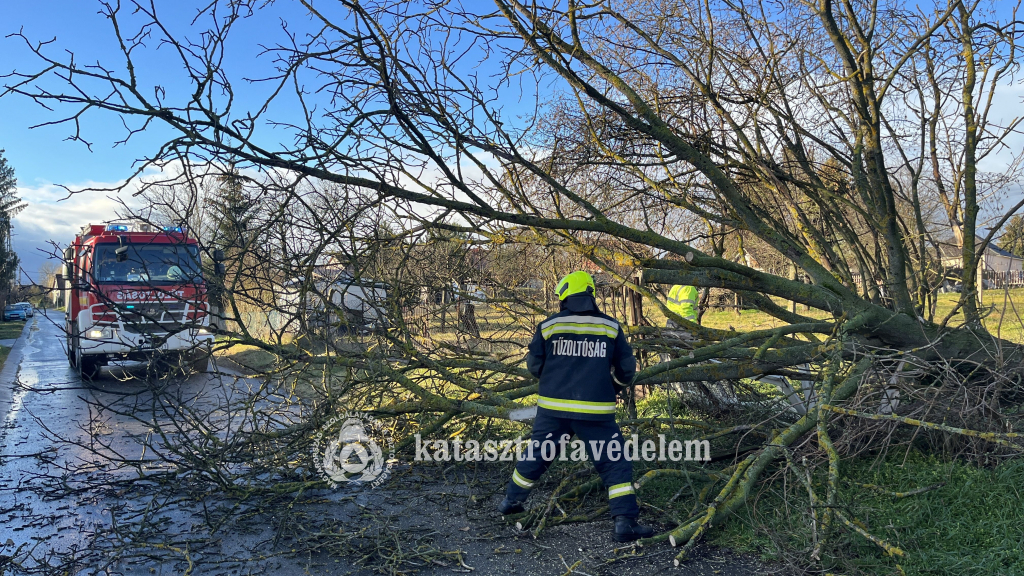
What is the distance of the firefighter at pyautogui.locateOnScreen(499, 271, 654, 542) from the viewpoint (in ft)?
13.4

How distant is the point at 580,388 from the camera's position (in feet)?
13.6

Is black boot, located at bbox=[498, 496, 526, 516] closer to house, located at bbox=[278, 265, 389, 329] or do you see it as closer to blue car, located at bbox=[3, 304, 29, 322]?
house, located at bbox=[278, 265, 389, 329]

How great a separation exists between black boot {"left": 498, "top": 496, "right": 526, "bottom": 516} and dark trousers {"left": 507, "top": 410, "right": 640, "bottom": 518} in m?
0.03

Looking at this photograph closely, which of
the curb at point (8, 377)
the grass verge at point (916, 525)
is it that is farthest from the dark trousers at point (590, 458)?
the curb at point (8, 377)

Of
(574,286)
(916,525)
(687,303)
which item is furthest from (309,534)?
(687,303)

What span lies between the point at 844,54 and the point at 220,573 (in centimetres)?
575

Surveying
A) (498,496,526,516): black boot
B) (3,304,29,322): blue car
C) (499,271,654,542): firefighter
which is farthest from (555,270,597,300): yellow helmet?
(3,304,29,322): blue car

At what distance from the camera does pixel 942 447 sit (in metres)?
4.51

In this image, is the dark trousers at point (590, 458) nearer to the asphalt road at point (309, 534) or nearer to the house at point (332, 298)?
the asphalt road at point (309, 534)

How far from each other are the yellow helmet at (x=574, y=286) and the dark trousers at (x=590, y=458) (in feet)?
2.62

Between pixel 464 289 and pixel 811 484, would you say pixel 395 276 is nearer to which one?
pixel 464 289

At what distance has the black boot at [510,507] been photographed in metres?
4.30

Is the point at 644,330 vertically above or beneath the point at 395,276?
beneath

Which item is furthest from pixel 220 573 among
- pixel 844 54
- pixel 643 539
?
pixel 844 54
